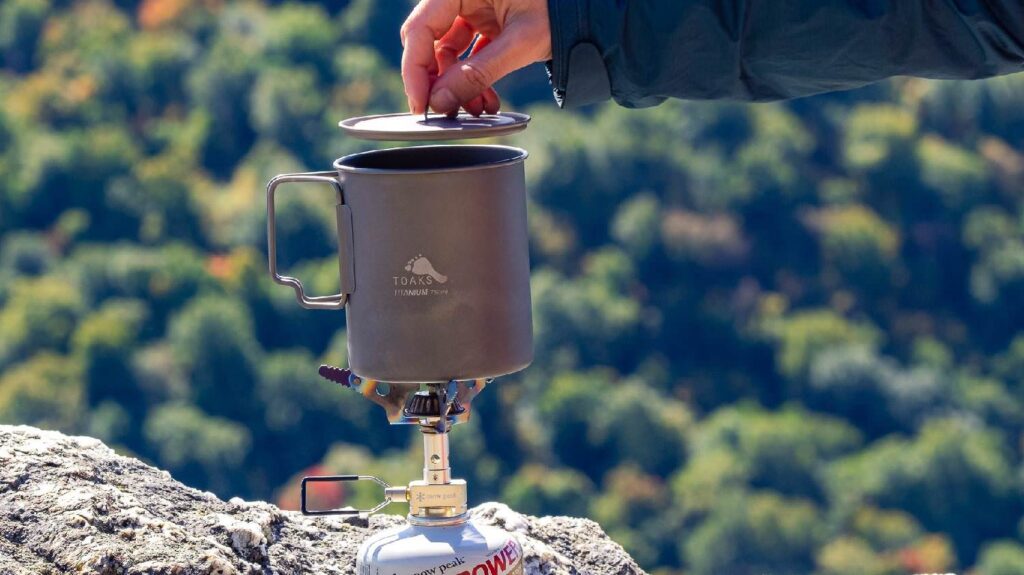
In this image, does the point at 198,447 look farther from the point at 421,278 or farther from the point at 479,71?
the point at 479,71

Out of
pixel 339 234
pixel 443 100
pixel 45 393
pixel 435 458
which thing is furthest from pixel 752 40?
pixel 45 393

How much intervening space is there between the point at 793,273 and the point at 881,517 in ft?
27.1

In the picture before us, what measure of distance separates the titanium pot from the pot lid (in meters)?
0.07

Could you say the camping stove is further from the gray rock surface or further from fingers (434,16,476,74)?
fingers (434,16,476,74)

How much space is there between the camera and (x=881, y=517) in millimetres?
50531

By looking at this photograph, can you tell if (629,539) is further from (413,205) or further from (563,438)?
(413,205)

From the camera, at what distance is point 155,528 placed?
3846 mm

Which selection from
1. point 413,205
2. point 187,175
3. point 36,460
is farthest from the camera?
point 187,175

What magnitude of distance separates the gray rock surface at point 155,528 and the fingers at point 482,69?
1.06 meters

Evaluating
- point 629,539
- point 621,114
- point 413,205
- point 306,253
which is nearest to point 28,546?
point 413,205

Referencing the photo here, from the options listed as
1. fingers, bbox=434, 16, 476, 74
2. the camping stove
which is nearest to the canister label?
the camping stove

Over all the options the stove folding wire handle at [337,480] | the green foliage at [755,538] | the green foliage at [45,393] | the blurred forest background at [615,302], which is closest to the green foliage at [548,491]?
the blurred forest background at [615,302]

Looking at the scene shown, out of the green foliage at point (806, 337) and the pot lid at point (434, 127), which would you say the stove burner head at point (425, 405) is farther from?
the green foliage at point (806, 337)

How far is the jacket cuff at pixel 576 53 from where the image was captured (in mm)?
3420
